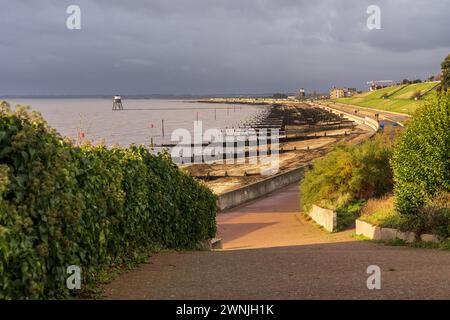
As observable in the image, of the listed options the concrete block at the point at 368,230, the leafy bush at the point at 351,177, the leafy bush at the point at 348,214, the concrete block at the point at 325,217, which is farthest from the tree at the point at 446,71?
the concrete block at the point at 368,230

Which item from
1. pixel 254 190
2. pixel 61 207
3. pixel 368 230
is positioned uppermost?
pixel 61 207

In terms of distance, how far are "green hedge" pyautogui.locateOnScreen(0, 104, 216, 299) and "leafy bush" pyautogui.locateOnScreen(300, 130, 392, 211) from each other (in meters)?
14.0

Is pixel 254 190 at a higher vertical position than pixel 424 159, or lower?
lower

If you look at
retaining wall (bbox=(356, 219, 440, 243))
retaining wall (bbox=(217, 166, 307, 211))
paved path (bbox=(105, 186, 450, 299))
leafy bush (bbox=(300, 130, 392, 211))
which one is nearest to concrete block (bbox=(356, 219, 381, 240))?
retaining wall (bbox=(356, 219, 440, 243))

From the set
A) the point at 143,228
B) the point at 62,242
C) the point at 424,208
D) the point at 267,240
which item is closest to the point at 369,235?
the point at 424,208

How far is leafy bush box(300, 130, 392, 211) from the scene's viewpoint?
77.2ft

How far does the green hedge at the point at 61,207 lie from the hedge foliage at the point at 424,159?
26.8 ft

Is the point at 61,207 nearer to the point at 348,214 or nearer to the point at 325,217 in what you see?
the point at 325,217

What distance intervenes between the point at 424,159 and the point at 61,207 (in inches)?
475

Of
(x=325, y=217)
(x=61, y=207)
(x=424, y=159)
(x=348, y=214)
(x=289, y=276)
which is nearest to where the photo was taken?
(x=61, y=207)

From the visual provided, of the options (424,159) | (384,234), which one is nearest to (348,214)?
(384,234)

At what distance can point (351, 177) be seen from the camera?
23.7m

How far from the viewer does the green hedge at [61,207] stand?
5.35 metres
